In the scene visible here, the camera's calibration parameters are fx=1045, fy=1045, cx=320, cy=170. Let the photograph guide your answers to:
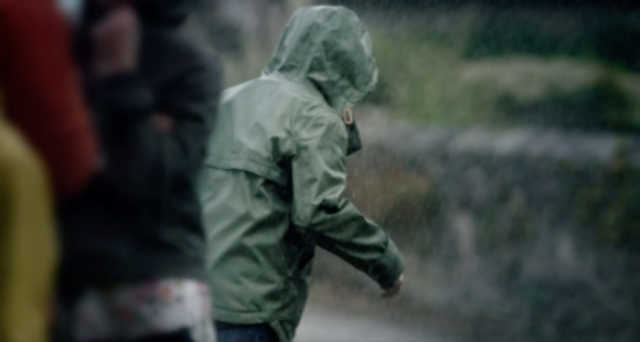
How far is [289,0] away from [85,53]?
709 cm

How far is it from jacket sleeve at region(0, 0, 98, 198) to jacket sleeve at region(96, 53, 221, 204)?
2.0 inches

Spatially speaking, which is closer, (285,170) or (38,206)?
(38,206)

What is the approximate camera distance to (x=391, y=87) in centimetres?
839

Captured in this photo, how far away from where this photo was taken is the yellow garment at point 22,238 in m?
1.49

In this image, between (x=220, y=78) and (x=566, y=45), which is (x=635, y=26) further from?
(x=220, y=78)

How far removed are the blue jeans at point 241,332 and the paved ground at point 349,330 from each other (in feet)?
10.5

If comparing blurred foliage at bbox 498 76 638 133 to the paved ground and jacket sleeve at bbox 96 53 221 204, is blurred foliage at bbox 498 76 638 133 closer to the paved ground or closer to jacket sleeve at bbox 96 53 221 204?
the paved ground

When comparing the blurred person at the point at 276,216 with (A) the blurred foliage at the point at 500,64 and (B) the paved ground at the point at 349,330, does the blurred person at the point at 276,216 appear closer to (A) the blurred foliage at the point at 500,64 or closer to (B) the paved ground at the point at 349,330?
(B) the paved ground at the point at 349,330

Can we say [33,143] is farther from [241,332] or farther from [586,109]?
[586,109]

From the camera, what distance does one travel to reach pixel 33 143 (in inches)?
60.8

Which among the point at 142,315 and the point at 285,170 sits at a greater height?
the point at 142,315

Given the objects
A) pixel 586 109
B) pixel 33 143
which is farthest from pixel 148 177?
pixel 586 109

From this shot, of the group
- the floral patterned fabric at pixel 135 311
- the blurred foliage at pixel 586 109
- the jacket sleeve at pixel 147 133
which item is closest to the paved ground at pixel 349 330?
the blurred foliage at pixel 586 109

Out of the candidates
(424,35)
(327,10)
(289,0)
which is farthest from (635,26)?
(327,10)
